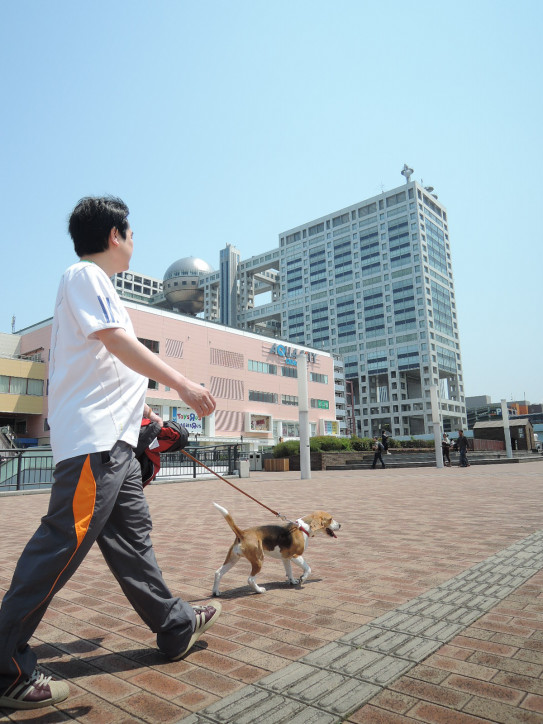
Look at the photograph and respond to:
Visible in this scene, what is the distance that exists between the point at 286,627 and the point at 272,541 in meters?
0.78

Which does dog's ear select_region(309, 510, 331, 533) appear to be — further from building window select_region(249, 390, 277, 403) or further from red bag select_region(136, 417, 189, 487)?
building window select_region(249, 390, 277, 403)

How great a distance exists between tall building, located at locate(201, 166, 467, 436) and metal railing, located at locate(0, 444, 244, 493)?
74.0 metres

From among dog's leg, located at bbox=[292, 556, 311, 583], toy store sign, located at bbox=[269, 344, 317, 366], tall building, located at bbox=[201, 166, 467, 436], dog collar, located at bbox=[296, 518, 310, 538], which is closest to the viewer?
dog's leg, located at bbox=[292, 556, 311, 583]

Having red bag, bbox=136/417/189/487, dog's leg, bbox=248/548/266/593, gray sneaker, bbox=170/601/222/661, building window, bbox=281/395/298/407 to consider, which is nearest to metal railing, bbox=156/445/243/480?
dog's leg, bbox=248/548/266/593

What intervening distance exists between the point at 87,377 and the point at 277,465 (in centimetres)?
2628

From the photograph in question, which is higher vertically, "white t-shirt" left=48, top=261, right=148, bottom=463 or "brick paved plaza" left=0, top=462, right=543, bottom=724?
"white t-shirt" left=48, top=261, right=148, bottom=463

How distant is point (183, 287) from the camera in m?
106

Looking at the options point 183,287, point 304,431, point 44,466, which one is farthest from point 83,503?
point 183,287

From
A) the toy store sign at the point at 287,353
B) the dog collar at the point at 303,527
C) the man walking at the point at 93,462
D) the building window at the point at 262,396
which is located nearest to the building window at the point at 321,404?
the toy store sign at the point at 287,353

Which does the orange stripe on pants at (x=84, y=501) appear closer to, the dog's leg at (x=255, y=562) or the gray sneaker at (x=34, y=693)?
the gray sneaker at (x=34, y=693)

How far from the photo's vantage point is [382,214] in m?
109

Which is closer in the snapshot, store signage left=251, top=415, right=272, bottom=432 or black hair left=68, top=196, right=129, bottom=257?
black hair left=68, top=196, right=129, bottom=257

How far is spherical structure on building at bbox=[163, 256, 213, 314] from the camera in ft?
347

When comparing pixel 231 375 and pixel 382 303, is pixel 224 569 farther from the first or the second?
pixel 382 303
